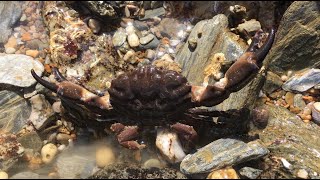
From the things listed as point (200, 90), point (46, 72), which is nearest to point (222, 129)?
point (200, 90)

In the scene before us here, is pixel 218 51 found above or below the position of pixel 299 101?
above

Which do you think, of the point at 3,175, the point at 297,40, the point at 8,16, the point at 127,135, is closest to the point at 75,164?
the point at 127,135

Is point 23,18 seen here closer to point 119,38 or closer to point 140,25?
point 119,38

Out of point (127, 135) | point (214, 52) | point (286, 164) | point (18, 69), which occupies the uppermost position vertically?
point (214, 52)

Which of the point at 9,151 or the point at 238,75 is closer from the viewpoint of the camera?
the point at 238,75

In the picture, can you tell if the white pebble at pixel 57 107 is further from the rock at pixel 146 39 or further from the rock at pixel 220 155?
the rock at pixel 220 155

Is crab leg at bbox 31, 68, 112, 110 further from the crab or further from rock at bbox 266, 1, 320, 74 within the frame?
rock at bbox 266, 1, 320, 74

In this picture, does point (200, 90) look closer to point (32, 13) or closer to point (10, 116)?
point (10, 116)
